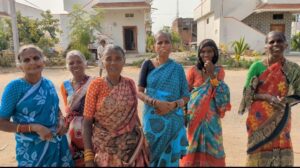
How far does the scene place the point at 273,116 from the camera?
3328 millimetres

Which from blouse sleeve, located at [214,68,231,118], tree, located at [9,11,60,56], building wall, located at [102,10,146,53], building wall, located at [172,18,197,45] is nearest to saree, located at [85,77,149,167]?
blouse sleeve, located at [214,68,231,118]

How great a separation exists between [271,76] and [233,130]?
2892mm

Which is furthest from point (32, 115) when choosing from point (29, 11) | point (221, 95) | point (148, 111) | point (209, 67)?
point (29, 11)

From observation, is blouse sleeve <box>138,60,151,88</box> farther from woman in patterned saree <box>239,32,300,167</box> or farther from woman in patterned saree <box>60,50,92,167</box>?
woman in patterned saree <box>239,32,300,167</box>

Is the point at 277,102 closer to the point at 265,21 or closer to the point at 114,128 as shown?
the point at 114,128

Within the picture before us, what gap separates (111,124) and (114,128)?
37mm

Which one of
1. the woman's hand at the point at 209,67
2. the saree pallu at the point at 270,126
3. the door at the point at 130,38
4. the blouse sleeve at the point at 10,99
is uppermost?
the door at the point at 130,38

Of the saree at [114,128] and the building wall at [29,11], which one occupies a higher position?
the building wall at [29,11]

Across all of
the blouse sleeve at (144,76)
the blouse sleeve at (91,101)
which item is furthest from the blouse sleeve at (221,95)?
the blouse sleeve at (91,101)

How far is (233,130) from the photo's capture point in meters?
5.99

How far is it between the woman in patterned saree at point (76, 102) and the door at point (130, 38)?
21.7 m

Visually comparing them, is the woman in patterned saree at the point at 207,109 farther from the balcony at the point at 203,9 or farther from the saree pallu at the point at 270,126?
the balcony at the point at 203,9

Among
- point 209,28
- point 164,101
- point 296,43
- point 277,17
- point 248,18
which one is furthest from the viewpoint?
point 209,28

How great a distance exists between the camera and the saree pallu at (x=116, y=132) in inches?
98.9
